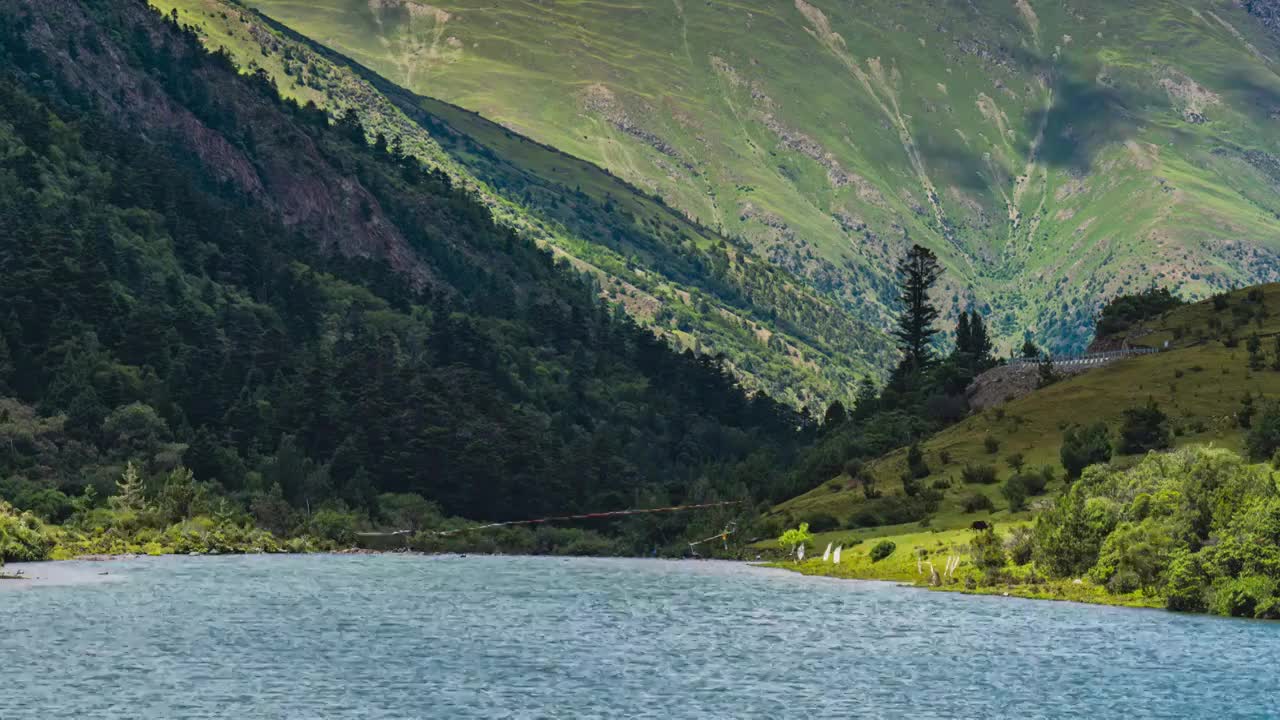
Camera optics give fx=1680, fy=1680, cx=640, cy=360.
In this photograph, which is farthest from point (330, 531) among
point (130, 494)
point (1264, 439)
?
point (1264, 439)

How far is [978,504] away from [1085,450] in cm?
1150

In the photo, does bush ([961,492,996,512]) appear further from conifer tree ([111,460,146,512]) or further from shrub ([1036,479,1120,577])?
conifer tree ([111,460,146,512])

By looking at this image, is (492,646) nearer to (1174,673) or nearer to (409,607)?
(409,607)

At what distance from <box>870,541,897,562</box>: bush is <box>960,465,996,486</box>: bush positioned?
28.3 metres

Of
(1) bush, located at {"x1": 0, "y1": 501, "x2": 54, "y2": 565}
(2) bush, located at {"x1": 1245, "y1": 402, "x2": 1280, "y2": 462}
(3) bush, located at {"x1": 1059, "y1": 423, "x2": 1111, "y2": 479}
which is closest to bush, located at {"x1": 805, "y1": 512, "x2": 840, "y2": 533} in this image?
(3) bush, located at {"x1": 1059, "y1": 423, "x2": 1111, "y2": 479}

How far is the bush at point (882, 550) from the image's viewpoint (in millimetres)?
147625

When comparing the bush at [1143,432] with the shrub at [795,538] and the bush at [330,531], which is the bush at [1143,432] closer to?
the shrub at [795,538]

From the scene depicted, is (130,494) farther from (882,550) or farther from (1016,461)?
(1016,461)

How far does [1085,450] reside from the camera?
163 meters

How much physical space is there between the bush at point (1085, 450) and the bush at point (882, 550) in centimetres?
2316

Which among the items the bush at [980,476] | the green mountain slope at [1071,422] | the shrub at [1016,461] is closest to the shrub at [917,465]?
the green mountain slope at [1071,422]

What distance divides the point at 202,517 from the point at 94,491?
39.2ft

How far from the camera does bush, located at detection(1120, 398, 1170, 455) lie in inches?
6339

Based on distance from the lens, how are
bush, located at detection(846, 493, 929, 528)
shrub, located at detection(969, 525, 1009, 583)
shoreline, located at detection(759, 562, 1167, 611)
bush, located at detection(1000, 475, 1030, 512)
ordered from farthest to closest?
1. bush, located at detection(846, 493, 929, 528)
2. bush, located at detection(1000, 475, 1030, 512)
3. shrub, located at detection(969, 525, 1009, 583)
4. shoreline, located at detection(759, 562, 1167, 611)
